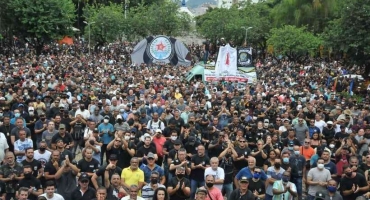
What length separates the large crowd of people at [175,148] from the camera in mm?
8305

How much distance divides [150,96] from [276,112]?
3.50m

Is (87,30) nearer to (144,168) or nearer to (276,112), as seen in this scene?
(276,112)

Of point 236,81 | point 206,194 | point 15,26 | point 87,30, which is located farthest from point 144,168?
point 87,30

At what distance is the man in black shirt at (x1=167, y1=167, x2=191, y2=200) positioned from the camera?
823cm

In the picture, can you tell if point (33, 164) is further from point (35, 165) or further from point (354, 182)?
point (354, 182)

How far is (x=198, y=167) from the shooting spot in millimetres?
9227

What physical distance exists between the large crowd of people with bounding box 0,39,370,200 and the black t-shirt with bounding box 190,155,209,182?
0.02 m

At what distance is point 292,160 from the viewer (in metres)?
9.66

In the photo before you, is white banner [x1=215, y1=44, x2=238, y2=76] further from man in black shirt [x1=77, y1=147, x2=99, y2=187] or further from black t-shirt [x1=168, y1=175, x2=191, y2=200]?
black t-shirt [x1=168, y1=175, x2=191, y2=200]

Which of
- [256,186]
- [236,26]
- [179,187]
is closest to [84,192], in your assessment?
[179,187]

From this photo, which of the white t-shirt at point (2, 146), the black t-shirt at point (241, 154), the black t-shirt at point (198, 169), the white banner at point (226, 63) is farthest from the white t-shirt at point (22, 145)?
the white banner at point (226, 63)

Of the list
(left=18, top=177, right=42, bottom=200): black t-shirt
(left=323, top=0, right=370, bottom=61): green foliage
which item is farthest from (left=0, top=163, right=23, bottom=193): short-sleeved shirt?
(left=323, top=0, right=370, bottom=61): green foliage

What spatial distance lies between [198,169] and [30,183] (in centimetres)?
271

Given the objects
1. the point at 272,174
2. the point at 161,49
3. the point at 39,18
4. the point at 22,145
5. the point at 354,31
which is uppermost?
the point at 39,18
